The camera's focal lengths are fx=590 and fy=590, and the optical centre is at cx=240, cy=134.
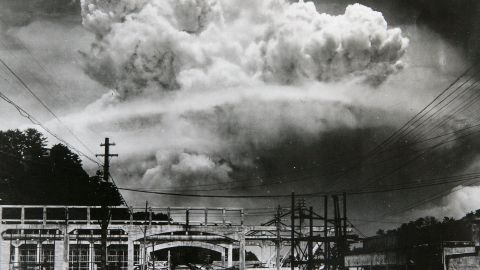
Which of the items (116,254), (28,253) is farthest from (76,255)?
(28,253)

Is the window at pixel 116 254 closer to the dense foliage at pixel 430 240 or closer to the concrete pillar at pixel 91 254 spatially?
the concrete pillar at pixel 91 254

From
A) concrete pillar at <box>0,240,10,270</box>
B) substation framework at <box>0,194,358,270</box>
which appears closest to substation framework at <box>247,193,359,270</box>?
substation framework at <box>0,194,358,270</box>

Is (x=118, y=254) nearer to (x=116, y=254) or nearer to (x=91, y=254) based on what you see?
(x=116, y=254)

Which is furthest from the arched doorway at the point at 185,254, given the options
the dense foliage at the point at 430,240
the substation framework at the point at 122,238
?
the dense foliage at the point at 430,240

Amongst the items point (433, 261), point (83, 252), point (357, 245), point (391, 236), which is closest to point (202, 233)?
point (83, 252)

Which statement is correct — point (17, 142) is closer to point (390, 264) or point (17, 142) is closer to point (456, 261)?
point (390, 264)

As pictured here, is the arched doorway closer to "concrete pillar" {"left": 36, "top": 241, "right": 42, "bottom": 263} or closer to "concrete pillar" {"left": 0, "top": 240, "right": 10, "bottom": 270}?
"concrete pillar" {"left": 36, "top": 241, "right": 42, "bottom": 263}
